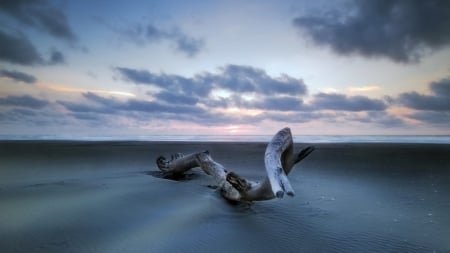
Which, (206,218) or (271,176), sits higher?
(271,176)

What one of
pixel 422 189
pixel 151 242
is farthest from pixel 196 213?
pixel 422 189

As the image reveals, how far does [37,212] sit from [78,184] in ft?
7.40

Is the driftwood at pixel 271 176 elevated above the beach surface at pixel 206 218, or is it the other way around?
the driftwood at pixel 271 176

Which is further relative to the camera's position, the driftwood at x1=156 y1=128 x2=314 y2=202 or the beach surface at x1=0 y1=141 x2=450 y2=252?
the driftwood at x1=156 y1=128 x2=314 y2=202

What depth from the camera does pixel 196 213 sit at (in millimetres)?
5488

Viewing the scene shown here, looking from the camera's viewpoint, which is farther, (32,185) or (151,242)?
(32,185)

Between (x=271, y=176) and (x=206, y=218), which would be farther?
(x=206, y=218)

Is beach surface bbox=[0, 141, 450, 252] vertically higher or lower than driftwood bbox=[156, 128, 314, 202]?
lower

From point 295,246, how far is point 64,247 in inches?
123

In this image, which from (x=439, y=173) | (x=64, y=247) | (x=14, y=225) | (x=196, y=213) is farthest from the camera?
A: (x=439, y=173)

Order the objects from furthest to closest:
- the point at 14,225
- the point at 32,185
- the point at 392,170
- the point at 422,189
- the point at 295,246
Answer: the point at 392,170, the point at 422,189, the point at 32,185, the point at 14,225, the point at 295,246

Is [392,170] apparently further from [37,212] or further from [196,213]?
[37,212]

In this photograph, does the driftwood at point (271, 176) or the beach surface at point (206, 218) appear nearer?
the beach surface at point (206, 218)

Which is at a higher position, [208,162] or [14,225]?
[208,162]
